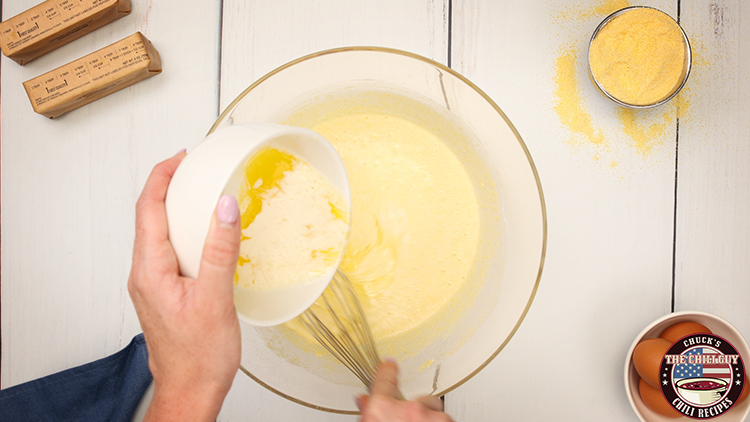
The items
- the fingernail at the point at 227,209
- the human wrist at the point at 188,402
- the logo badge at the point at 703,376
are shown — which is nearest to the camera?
the fingernail at the point at 227,209

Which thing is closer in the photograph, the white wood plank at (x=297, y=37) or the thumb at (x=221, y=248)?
the thumb at (x=221, y=248)

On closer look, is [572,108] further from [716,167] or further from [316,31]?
[316,31]

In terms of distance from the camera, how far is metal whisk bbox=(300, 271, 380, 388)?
63cm

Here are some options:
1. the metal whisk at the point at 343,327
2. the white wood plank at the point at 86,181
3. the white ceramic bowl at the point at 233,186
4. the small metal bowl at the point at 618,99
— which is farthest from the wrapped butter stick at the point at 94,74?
the small metal bowl at the point at 618,99

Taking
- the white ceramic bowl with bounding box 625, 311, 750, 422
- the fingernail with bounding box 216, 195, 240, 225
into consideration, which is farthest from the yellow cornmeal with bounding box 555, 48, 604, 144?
the fingernail with bounding box 216, 195, 240, 225

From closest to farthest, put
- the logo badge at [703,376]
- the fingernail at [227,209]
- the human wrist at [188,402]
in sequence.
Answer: the fingernail at [227,209]
the human wrist at [188,402]
the logo badge at [703,376]

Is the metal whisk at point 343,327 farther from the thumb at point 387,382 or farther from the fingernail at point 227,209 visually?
the fingernail at point 227,209

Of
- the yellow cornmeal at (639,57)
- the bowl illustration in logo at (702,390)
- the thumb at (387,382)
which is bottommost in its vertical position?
the bowl illustration in logo at (702,390)

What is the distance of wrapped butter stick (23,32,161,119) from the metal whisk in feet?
1.44

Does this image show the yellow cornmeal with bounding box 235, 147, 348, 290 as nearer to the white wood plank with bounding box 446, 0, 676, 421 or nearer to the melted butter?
the melted butter

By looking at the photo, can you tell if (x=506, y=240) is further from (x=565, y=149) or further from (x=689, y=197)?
(x=689, y=197)

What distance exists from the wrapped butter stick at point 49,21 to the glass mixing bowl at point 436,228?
303 millimetres

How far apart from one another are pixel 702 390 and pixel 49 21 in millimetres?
1105

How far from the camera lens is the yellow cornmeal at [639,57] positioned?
629mm
